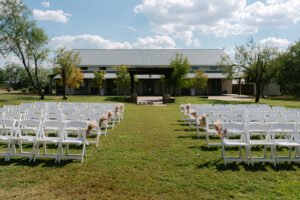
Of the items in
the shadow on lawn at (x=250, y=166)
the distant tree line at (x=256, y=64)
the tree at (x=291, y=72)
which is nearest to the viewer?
the shadow on lawn at (x=250, y=166)

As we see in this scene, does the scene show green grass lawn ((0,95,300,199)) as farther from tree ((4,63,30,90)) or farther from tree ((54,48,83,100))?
tree ((4,63,30,90))

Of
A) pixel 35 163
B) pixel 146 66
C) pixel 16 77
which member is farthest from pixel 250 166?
pixel 16 77

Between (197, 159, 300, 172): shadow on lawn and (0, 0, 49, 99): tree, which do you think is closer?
(197, 159, 300, 172): shadow on lawn

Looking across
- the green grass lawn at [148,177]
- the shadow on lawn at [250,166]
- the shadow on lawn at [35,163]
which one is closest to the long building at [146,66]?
the green grass lawn at [148,177]

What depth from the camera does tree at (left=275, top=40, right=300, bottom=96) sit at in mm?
39312

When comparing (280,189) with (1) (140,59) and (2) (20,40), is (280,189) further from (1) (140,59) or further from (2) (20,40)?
(1) (140,59)

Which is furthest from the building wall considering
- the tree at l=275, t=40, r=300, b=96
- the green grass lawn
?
the green grass lawn

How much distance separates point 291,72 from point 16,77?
220 feet

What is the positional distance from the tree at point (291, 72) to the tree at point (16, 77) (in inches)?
2329

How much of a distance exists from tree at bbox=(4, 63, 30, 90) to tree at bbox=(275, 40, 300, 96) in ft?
194

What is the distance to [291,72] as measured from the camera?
39.9 metres

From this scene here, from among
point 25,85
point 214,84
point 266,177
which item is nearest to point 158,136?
point 266,177

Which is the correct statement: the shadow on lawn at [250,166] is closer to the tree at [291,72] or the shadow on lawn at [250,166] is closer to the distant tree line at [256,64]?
the distant tree line at [256,64]

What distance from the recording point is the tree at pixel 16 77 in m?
59.1
